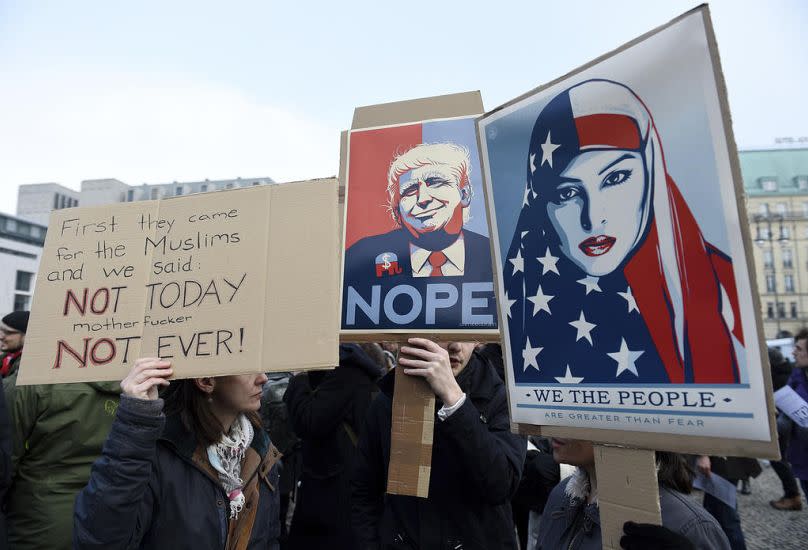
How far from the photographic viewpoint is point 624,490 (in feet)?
4.24

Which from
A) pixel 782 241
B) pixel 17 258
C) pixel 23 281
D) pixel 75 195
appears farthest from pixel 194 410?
pixel 75 195

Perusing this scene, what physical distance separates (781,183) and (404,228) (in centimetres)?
7464

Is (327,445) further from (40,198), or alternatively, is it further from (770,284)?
(40,198)

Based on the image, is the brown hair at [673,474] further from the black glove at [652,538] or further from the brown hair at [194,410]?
the brown hair at [194,410]

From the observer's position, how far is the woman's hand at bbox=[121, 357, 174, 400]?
1.71 metres

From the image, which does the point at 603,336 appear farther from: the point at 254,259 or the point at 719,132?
the point at 254,259

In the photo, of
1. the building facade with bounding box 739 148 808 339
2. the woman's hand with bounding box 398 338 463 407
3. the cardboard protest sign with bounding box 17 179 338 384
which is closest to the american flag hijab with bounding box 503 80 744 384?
the woman's hand with bounding box 398 338 463 407

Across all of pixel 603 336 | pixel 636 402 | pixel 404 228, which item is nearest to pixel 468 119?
pixel 404 228

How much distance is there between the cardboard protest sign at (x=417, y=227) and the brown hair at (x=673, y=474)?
68 cm

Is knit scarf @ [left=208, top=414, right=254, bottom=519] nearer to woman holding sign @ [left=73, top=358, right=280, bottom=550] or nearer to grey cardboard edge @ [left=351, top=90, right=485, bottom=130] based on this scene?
woman holding sign @ [left=73, top=358, right=280, bottom=550]

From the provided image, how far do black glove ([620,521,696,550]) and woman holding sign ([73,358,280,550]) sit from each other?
1340 mm

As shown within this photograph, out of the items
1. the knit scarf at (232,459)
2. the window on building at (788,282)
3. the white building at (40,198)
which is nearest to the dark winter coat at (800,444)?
the knit scarf at (232,459)

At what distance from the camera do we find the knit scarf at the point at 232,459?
6.63ft

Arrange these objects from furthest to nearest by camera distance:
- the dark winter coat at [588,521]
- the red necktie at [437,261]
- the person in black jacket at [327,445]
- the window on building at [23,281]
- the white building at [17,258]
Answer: the window on building at [23,281] < the white building at [17,258] < the person in black jacket at [327,445] < the red necktie at [437,261] < the dark winter coat at [588,521]
